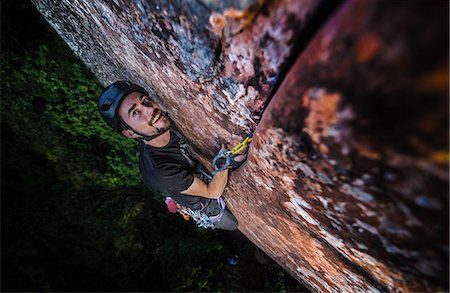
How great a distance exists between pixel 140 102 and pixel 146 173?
69 centimetres

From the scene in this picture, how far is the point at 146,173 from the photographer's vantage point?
2.50 m

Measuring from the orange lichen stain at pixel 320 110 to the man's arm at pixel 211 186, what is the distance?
1.27m

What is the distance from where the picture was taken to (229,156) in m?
2.10

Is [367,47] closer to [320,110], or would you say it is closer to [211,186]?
[320,110]

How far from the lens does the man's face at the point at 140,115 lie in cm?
231

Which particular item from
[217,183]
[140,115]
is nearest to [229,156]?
[217,183]

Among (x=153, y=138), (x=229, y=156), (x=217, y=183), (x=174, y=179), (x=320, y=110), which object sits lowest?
(x=174, y=179)

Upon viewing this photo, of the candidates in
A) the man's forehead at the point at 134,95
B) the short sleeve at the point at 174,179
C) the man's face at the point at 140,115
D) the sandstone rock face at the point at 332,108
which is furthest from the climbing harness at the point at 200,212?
the man's forehead at the point at 134,95

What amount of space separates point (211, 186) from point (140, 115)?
0.94m

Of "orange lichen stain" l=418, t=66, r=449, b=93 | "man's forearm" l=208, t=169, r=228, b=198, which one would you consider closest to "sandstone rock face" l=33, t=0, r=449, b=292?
"orange lichen stain" l=418, t=66, r=449, b=93

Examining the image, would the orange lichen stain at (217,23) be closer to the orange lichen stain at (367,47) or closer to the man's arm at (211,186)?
the orange lichen stain at (367,47)

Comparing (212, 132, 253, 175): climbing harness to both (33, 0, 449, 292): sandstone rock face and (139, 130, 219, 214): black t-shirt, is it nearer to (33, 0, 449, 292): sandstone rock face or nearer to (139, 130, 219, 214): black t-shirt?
(33, 0, 449, 292): sandstone rock face

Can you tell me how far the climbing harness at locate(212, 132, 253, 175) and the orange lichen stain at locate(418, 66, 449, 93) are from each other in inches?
44.9

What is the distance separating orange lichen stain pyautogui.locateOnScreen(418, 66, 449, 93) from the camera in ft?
2.29
